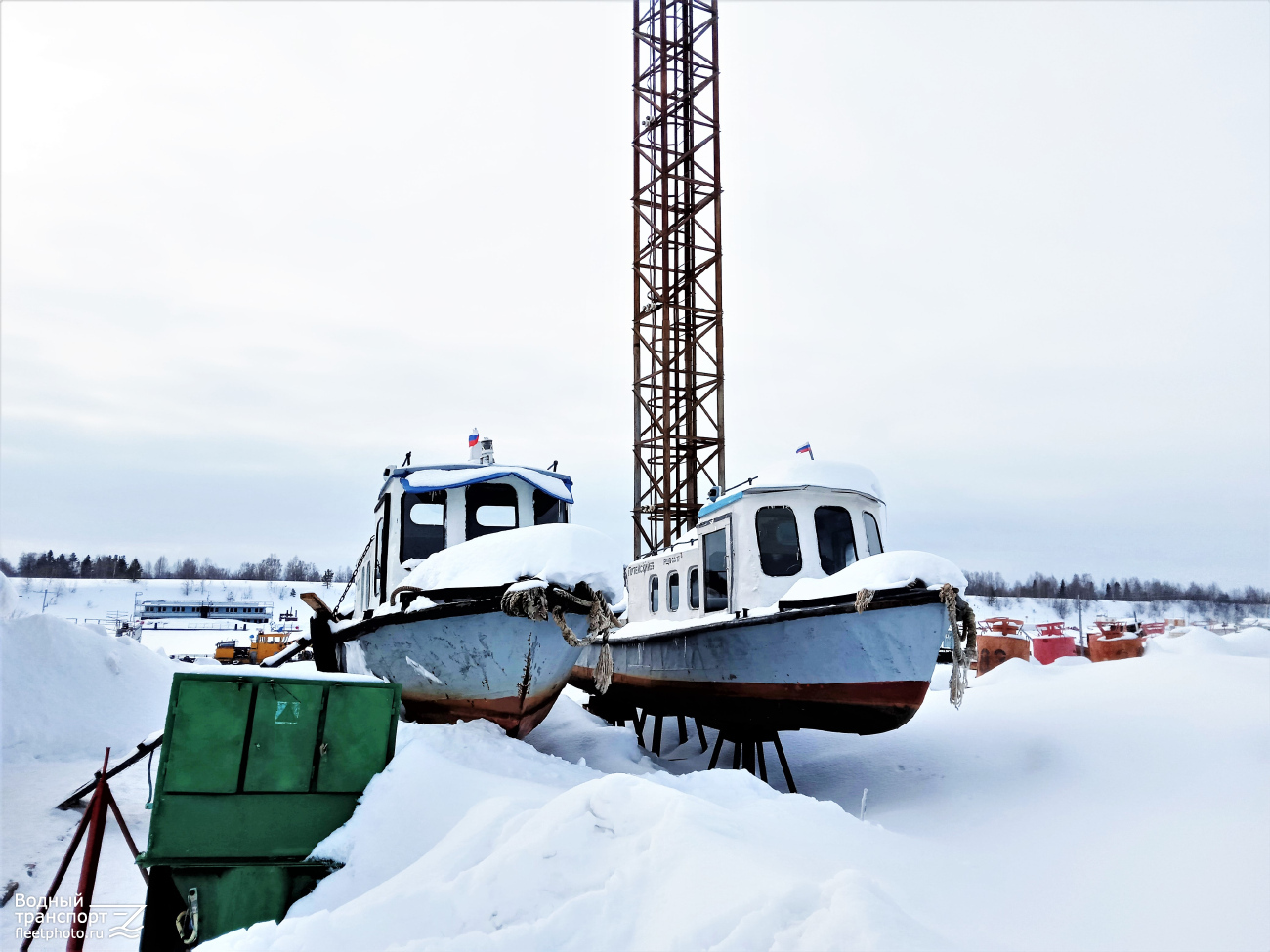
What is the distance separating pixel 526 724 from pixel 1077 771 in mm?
6073

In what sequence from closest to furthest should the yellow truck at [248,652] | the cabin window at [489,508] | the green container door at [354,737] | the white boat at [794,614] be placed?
1. the green container door at [354,737]
2. the white boat at [794,614]
3. the cabin window at [489,508]
4. the yellow truck at [248,652]

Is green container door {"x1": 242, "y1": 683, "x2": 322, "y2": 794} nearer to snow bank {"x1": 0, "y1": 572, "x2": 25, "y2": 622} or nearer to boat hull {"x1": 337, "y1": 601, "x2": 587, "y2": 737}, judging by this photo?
boat hull {"x1": 337, "y1": 601, "x2": 587, "y2": 737}

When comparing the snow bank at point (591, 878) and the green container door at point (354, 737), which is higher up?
the green container door at point (354, 737)

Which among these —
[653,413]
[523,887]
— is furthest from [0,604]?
[523,887]

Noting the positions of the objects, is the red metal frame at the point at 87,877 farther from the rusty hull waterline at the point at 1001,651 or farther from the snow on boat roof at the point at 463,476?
the rusty hull waterline at the point at 1001,651

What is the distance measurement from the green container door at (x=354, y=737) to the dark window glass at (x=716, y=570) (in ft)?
18.2

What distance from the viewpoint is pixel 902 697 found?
332 inches

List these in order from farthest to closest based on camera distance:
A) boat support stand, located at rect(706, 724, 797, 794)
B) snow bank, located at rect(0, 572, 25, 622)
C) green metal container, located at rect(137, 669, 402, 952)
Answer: snow bank, located at rect(0, 572, 25, 622) → boat support stand, located at rect(706, 724, 797, 794) → green metal container, located at rect(137, 669, 402, 952)

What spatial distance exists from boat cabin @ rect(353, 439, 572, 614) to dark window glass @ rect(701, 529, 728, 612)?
2.15 metres

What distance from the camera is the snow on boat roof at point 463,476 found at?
10.7m

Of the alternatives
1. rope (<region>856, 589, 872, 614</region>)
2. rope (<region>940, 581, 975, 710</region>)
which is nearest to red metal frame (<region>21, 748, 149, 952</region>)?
rope (<region>856, 589, 872, 614</region>)

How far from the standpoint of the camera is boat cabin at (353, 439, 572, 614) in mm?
10742

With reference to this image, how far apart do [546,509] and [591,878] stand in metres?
7.69

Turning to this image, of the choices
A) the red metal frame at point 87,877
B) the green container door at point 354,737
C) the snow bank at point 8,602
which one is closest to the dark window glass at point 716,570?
the green container door at point 354,737
